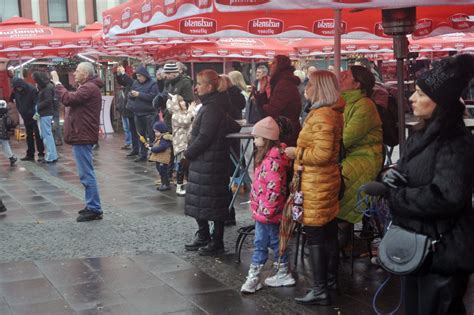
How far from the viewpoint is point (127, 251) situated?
675 cm

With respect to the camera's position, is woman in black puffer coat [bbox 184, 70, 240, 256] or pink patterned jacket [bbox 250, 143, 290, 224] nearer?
pink patterned jacket [bbox 250, 143, 290, 224]

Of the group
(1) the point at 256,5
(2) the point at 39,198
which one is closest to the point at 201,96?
(1) the point at 256,5

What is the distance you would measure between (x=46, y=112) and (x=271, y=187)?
31.6 ft

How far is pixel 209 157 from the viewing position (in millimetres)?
6297

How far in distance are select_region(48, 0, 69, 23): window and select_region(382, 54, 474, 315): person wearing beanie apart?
105 ft

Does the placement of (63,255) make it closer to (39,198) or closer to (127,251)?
(127,251)

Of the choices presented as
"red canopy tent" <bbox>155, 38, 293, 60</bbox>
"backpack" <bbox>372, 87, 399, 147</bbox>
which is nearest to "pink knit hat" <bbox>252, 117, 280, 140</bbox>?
"backpack" <bbox>372, 87, 399, 147</bbox>

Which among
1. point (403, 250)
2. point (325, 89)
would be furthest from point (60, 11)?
point (403, 250)

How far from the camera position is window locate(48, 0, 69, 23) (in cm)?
3316

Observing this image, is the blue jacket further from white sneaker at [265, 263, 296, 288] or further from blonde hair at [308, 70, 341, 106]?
blonde hair at [308, 70, 341, 106]

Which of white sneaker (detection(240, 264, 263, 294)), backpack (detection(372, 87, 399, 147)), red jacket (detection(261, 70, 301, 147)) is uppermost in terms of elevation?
red jacket (detection(261, 70, 301, 147))

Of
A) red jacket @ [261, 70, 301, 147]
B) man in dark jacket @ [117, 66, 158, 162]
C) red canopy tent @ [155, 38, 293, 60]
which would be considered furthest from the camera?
red canopy tent @ [155, 38, 293, 60]

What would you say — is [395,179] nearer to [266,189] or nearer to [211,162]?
[266,189]

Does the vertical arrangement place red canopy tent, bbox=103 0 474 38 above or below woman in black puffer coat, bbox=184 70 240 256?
above
